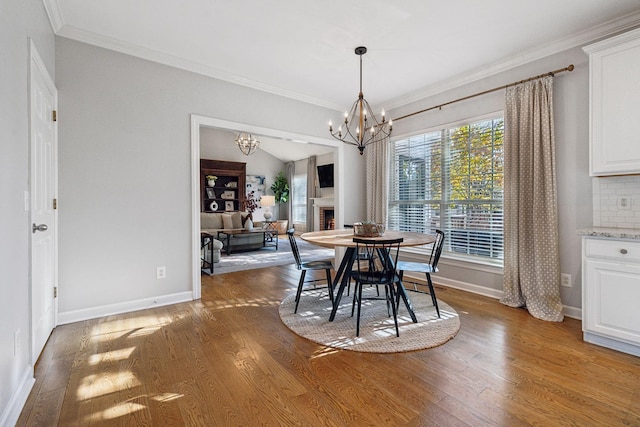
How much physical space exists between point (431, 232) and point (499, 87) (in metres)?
1.95

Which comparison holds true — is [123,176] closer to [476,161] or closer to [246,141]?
[476,161]

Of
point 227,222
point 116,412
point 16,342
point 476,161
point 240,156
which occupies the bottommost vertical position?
point 116,412

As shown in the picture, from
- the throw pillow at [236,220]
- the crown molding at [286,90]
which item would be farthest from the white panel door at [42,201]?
the throw pillow at [236,220]

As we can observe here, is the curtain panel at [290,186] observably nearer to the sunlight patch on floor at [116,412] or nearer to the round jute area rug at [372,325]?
the round jute area rug at [372,325]

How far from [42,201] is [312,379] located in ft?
7.78

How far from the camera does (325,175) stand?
945cm

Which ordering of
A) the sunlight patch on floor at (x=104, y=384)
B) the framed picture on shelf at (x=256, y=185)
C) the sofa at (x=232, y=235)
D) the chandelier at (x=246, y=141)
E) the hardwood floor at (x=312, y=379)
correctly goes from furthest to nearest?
the framed picture on shelf at (x=256, y=185) < the chandelier at (x=246, y=141) < the sofa at (x=232, y=235) < the sunlight patch on floor at (x=104, y=384) < the hardwood floor at (x=312, y=379)

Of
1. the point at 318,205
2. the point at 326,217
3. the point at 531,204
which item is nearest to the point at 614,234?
the point at 531,204

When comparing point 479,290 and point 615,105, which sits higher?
point 615,105

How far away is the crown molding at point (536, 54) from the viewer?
101 inches

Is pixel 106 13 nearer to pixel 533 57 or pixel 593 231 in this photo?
pixel 533 57

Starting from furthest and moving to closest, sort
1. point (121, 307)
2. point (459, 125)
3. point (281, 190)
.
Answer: point (281, 190)
point (459, 125)
point (121, 307)

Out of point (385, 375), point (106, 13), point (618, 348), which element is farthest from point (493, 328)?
point (106, 13)

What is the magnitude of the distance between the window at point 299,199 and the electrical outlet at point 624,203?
27.9 ft
